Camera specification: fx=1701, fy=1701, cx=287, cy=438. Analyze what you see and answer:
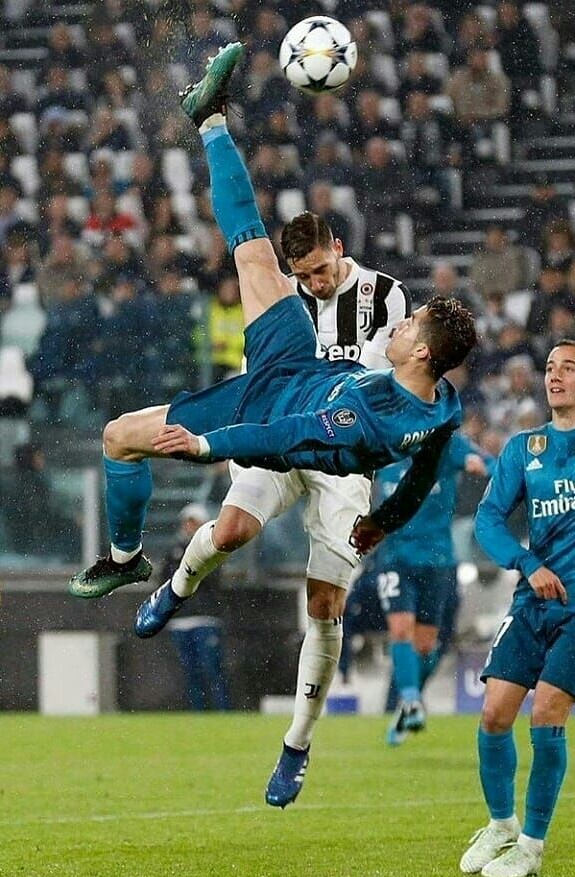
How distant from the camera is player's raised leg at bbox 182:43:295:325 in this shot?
6.29m

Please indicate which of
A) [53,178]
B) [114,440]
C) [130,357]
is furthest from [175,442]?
[53,178]

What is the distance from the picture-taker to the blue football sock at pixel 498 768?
600 centimetres

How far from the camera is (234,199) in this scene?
6.42 meters

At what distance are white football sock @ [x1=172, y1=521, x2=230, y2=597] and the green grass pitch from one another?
101 cm

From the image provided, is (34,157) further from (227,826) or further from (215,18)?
(227,826)

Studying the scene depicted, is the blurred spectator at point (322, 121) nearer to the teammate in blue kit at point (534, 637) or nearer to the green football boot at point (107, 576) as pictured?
the green football boot at point (107, 576)

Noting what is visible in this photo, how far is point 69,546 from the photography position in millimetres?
12852

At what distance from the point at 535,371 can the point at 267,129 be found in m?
3.20

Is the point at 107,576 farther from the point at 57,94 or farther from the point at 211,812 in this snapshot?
the point at 57,94

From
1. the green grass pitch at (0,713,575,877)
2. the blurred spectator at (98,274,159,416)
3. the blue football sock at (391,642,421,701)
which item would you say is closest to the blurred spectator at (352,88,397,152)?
the blurred spectator at (98,274,159,416)

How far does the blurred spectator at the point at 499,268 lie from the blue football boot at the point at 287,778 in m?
8.08

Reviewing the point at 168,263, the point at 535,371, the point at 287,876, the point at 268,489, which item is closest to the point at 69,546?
the point at 168,263

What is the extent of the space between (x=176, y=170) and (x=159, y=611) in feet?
28.9

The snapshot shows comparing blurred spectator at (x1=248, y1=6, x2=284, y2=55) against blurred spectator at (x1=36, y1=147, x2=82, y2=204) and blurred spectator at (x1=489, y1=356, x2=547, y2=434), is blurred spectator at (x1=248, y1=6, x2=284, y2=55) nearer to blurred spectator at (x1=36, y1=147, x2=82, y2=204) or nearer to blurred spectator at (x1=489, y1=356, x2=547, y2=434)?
blurred spectator at (x1=36, y1=147, x2=82, y2=204)
